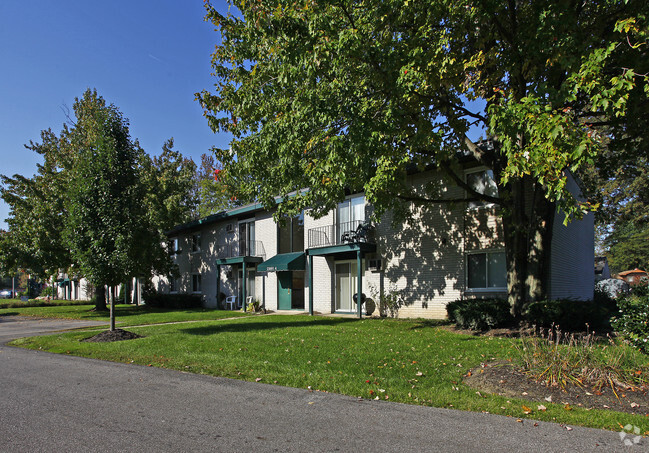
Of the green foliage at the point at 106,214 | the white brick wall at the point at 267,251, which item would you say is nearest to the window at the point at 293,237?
the white brick wall at the point at 267,251

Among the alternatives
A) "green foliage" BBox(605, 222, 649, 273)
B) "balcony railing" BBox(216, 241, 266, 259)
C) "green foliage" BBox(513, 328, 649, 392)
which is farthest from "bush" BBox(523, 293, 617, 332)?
"green foliage" BBox(605, 222, 649, 273)

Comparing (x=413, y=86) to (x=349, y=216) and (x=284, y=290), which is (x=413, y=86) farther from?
(x=284, y=290)

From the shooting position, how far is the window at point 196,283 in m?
28.7

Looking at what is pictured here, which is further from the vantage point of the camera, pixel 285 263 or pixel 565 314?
pixel 285 263

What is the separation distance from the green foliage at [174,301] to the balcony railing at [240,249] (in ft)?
11.6

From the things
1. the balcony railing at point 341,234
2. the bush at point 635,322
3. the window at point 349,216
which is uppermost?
the window at point 349,216

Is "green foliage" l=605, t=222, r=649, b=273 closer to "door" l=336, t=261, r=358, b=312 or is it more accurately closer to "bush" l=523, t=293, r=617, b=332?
"door" l=336, t=261, r=358, b=312

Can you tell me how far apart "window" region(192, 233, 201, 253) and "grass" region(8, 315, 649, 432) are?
47.9 feet

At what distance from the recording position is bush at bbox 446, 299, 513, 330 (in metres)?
11.9

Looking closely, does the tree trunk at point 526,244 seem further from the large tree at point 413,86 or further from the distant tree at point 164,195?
the distant tree at point 164,195

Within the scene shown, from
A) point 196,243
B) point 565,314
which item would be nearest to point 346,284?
point 565,314

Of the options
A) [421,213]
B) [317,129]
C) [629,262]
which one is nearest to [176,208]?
[421,213]

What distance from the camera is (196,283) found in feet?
95.5

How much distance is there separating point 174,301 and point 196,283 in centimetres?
225
